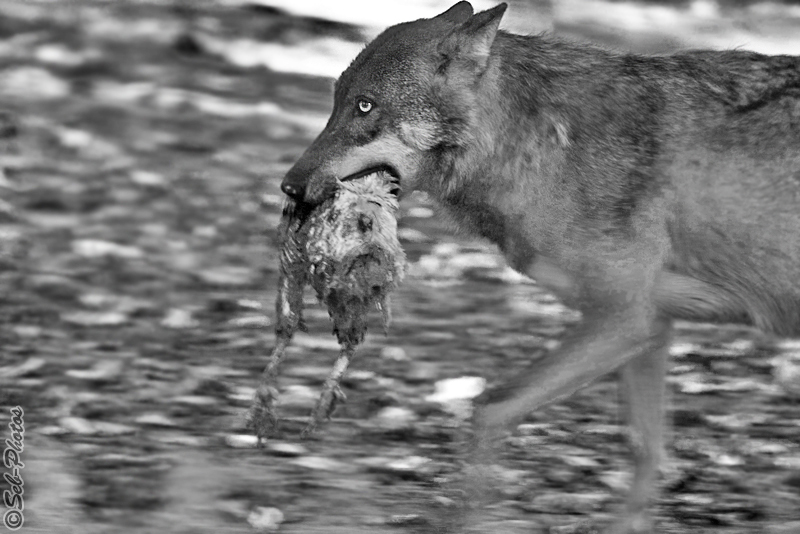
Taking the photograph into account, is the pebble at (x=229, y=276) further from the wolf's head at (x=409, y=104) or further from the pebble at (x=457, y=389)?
the wolf's head at (x=409, y=104)

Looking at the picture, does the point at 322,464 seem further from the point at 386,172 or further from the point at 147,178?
the point at 147,178

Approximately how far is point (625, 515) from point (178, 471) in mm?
1935

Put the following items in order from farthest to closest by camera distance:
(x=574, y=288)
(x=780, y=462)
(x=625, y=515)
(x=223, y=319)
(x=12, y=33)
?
(x=12, y=33), (x=223, y=319), (x=780, y=462), (x=625, y=515), (x=574, y=288)

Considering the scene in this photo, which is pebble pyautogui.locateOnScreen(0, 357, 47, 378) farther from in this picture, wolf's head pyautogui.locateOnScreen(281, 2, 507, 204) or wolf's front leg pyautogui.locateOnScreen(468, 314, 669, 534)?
wolf's front leg pyautogui.locateOnScreen(468, 314, 669, 534)

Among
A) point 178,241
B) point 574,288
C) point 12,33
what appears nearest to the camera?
point 574,288

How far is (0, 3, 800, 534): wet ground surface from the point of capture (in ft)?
18.8

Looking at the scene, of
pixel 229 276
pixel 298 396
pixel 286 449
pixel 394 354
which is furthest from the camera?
pixel 229 276

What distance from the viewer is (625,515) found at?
5652 mm

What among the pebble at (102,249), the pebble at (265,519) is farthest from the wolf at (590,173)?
the pebble at (102,249)

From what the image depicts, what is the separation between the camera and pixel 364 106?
5344 millimetres

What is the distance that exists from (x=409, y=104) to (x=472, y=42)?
361 mm

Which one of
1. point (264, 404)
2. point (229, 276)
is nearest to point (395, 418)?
point (264, 404)

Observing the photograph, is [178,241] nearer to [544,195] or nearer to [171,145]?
[171,145]

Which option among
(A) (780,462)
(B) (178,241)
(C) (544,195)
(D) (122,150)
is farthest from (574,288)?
(D) (122,150)
